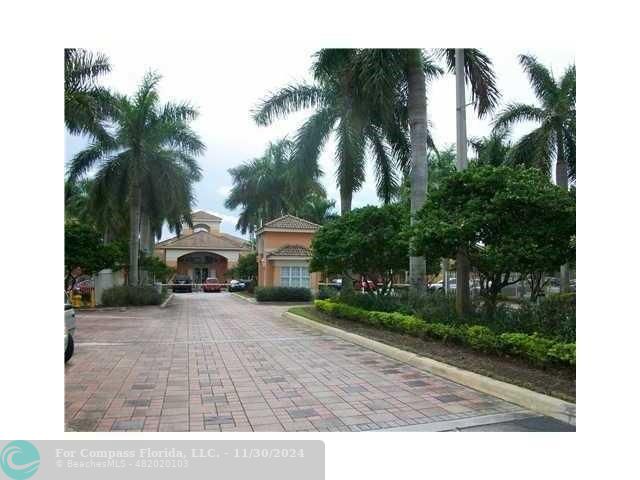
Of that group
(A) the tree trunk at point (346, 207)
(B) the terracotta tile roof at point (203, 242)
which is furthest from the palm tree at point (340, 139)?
(B) the terracotta tile roof at point (203, 242)

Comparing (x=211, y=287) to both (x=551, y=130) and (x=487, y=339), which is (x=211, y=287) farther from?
(x=487, y=339)

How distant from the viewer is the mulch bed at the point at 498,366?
582 cm

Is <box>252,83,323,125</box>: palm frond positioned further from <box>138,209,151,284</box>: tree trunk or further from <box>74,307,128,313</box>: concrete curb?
<box>138,209,151,284</box>: tree trunk

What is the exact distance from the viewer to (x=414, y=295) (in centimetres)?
1182

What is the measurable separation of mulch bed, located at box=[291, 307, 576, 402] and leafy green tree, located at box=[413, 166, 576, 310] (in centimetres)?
139

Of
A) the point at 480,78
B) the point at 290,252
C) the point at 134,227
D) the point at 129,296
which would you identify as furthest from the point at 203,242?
the point at 480,78

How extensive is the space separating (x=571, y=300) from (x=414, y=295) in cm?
425

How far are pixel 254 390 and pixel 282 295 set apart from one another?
59.6ft
